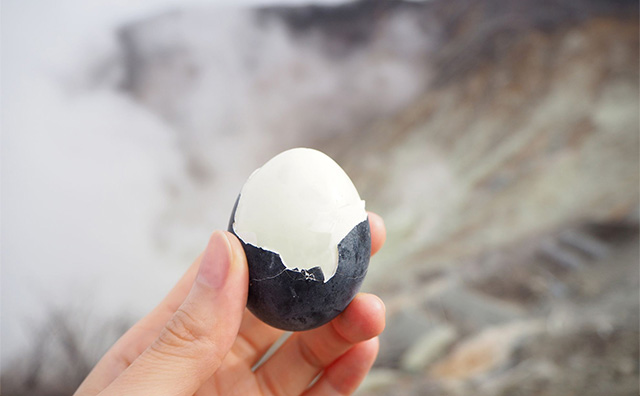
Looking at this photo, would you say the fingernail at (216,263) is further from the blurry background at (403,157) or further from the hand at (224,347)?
the blurry background at (403,157)

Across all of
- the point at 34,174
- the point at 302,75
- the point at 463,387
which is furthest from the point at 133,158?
the point at 463,387

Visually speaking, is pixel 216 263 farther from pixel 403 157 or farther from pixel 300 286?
pixel 403 157

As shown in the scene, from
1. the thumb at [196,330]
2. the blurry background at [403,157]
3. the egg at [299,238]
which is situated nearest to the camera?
the thumb at [196,330]

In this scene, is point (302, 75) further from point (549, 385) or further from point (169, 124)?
point (549, 385)

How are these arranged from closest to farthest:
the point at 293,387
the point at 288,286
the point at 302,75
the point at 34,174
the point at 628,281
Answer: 1. the point at 288,286
2. the point at 293,387
3. the point at 34,174
4. the point at 628,281
5. the point at 302,75

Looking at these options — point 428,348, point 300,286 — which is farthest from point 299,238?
point 428,348

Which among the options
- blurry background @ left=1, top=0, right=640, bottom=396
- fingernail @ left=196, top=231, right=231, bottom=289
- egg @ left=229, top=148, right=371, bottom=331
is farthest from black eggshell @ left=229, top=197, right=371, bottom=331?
blurry background @ left=1, top=0, right=640, bottom=396

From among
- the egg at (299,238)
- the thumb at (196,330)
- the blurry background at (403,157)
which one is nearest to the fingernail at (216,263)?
the thumb at (196,330)

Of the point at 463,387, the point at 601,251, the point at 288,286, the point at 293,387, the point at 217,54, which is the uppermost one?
the point at 217,54
